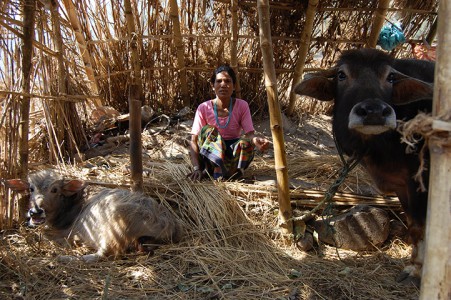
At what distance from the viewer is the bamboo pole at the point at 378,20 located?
227 inches

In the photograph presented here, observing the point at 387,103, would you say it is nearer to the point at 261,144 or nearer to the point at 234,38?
the point at 261,144

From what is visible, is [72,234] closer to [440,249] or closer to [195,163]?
[195,163]

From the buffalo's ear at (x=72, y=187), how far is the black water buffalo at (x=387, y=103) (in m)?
2.15

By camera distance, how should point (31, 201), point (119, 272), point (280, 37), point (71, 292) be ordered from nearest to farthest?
1. point (71, 292)
2. point (119, 272)
3. point (31, 201)
4. point (280, 37)

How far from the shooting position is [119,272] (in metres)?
3.24

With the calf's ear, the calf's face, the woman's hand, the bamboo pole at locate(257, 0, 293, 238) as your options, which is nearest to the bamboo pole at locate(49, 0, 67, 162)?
the calf's face

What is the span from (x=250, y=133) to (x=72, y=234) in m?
2.12

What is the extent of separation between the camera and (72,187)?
3875 mm

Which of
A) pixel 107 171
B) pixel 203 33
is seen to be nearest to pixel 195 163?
pixel 107 171

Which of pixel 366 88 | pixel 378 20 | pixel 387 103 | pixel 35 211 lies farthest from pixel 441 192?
pixel 378 20

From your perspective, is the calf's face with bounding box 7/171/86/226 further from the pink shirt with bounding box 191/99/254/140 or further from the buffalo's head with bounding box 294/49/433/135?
the buffalo's head with bounding box 294/49/433/135

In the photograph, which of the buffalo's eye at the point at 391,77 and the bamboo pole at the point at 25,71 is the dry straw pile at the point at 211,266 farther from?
the buffalo's eye at the point at 391,77

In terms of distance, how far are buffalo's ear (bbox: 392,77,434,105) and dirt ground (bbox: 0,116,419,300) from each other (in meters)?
1.41

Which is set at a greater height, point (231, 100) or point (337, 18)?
point (337, 18)
